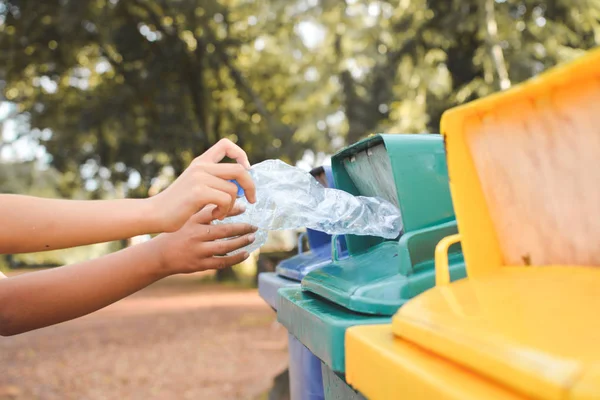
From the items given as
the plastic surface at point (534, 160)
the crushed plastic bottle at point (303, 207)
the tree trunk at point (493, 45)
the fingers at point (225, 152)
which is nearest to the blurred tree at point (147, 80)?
the tree trunk at point (493, 45)

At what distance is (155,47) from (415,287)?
45.0ft

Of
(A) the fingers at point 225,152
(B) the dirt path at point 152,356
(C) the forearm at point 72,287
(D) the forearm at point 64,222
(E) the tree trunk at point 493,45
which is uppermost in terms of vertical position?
(E) the tree trunk at point 493,45

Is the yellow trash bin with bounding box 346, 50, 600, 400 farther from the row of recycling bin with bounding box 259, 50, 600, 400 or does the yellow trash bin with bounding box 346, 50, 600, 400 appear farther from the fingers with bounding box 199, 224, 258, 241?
the fingers with bounding box 199, 224, 258, 241

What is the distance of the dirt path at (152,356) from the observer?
5.39 meters

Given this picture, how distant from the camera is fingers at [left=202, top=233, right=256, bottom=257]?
1.78m

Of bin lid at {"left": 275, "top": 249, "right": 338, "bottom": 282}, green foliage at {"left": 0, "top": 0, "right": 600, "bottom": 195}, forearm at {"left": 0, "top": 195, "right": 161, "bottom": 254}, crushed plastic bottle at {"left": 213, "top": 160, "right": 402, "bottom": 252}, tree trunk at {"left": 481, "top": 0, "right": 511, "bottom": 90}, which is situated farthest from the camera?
green foliage at {"left": 0, "top": 0, "right": 600, "bottom": 195}

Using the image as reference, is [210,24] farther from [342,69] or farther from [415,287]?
[415,287]

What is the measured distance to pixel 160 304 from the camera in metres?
11.5

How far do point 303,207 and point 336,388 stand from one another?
0.66 meters

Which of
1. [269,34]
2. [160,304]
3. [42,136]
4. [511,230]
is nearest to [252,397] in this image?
[511,230]

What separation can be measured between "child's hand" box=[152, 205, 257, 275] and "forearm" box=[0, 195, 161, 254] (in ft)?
1.30

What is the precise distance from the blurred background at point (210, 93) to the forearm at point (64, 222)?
4.40 m

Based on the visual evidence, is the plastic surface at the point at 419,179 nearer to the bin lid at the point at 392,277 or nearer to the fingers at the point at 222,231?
the bin lid at the point at 392,277

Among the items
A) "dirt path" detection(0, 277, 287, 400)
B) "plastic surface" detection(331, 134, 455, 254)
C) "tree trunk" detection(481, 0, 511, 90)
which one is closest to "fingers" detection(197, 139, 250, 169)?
"plastic surface" detection(331, 134, 455, 254)
